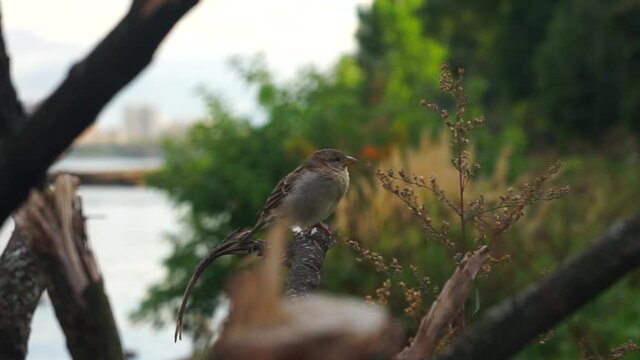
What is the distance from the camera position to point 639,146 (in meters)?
40.6

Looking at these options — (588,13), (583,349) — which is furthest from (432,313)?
(588,13)

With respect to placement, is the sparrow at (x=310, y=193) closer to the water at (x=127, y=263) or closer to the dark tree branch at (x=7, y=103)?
the water at (x=127, y=263)

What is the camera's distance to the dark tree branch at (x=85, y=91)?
2.41 m

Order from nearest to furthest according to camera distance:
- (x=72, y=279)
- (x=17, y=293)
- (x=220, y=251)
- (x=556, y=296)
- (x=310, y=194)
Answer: (x=556, y=296)
(x=72, y=279)
(x=17, y=293)
(x=220, y=251)
(x=310, y=194)

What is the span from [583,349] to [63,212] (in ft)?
5.59

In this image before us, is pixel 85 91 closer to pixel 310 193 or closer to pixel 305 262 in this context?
pixel 305 262

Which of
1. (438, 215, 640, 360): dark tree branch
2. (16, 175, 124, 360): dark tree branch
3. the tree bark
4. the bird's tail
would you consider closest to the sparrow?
the tree bark

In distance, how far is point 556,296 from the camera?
2.04m

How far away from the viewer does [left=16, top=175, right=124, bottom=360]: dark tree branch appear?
286 cm

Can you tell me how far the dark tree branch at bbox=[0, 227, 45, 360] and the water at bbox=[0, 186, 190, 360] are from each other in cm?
24

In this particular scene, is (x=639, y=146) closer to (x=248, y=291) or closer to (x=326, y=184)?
(x=326, y=184)

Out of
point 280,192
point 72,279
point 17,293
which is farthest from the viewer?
point 280,192

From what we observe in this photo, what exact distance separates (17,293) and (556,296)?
193cm

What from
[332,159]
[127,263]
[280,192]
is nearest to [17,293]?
[280,192]
